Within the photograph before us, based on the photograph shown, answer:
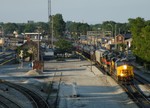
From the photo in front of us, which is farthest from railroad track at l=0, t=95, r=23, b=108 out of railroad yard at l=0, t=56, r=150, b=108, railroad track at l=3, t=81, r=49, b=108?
railroad track at l=3, t=81, r=49, b=108

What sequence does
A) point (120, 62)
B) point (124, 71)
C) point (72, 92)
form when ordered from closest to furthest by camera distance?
point (72, 92)
point (124, 71)
point (120, 62)

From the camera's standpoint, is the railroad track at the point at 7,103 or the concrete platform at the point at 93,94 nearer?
the concrete platform at the point at 93,94

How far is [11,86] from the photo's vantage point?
42375mm

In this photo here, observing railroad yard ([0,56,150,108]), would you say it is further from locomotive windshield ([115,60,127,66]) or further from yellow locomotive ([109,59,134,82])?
locomotive windshield ([115,60,127,66])

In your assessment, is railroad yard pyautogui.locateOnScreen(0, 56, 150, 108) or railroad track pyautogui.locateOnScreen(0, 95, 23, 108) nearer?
railroad track pyautogui.locateOnScreen(0, 95, 23, 108)

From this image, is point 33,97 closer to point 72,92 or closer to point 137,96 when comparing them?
point 72,92

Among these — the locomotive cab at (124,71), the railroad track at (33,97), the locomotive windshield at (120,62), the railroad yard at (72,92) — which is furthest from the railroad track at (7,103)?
the locomotive windshield at (120,62)

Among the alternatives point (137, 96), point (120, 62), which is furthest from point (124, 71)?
point (137, 96)

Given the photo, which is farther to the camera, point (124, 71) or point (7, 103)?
point (124, 71)

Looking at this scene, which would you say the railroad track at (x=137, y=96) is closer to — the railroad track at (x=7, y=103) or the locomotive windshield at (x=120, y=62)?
the locomotive windshield at (x=120, y=62)

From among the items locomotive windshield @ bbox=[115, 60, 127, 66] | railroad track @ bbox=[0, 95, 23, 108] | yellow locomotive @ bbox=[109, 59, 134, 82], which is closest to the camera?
railroad track @ bbox=[0, 95, 23, 108]

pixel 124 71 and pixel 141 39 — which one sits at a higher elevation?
pixel 141 39

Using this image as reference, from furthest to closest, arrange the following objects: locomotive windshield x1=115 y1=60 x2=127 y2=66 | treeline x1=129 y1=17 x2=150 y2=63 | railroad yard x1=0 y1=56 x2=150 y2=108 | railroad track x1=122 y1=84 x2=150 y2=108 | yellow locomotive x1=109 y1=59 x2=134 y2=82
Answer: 1. treeline x1=129 y1=17 x2=150 y2=63
2. locomotive windshield x1=115 y1=60 x2=127 y2=66
3. yellow locomotive x1=109 y1=59 x2=134 y2=82
4. railroad yard x1=0 y1=56 x2=150 y2=108
5. railroad track x1=122 y1=84 x2=150 y2=108

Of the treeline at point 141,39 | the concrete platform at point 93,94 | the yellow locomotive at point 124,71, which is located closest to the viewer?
the concrete platform at point 93,94
